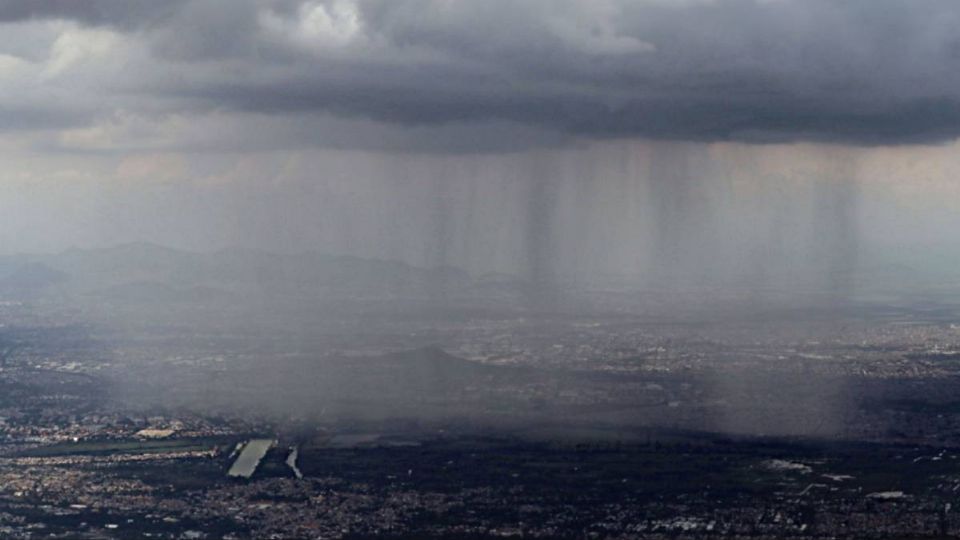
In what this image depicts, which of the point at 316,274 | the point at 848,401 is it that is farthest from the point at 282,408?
the point at 316,274

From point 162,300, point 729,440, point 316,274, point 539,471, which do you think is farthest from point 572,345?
point 316,274

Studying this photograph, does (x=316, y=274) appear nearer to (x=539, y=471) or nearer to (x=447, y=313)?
(x=447, y=313)

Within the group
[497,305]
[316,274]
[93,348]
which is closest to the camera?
[93,348]

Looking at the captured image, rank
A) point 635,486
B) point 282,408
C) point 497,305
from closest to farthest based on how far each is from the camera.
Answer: point 635,486 → point 282,408 → point 497,305

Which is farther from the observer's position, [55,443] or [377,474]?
[55,443]

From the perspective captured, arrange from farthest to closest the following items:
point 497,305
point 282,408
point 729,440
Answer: point 497,305
point 282,408
point 729,440

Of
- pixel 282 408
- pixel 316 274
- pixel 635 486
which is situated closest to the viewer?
pixel 635 486

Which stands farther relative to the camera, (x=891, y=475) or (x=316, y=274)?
(x=316, y=274)

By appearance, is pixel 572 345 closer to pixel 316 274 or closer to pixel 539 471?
pixel 539 471

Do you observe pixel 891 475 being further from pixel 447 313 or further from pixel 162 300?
pixel 162 300
